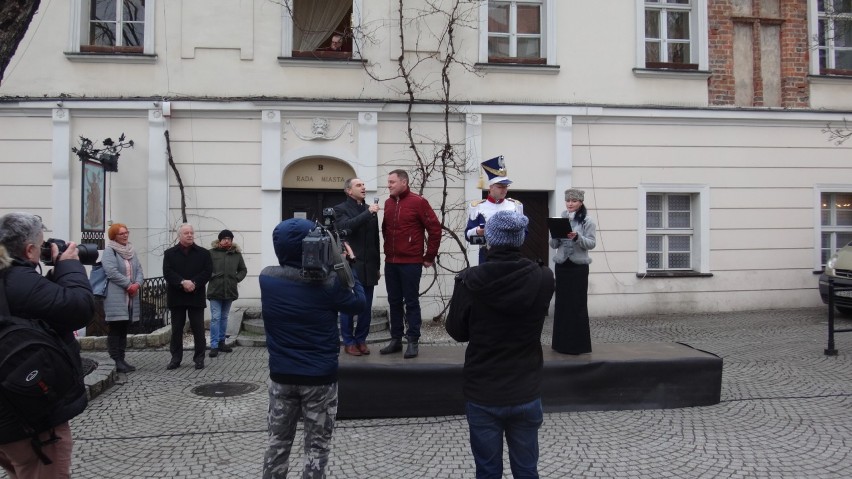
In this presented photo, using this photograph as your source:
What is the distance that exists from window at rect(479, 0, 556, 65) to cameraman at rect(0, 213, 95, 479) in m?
9.81

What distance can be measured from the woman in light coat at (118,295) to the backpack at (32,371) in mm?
4736

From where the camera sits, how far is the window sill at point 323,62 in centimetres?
1139

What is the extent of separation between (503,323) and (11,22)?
4057 millimetres

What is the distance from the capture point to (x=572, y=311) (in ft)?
20.5

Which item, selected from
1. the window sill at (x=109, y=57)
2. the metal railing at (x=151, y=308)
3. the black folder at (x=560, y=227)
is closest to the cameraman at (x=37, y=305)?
the black folder at (x=560, y=227)

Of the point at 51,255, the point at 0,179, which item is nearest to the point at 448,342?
the point at 51,255

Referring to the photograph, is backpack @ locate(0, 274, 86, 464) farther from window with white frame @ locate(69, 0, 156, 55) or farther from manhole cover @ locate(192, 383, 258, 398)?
window with white frame @ locate(69, 0, 156, 55)

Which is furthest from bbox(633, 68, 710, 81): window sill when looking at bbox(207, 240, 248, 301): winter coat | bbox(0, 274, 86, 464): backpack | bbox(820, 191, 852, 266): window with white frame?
bbox(0, 274, 86, 464): backpack

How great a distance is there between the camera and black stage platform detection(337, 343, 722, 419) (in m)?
5.70

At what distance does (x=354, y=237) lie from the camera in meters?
5.86

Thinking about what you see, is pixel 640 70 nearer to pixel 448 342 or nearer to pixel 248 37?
pixel 448 342

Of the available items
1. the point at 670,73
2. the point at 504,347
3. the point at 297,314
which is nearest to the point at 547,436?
the point at 504,347

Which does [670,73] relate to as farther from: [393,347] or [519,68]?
[393,347]

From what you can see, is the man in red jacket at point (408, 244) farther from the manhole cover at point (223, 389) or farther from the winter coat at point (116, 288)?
the winter coat at point (116, 288)
